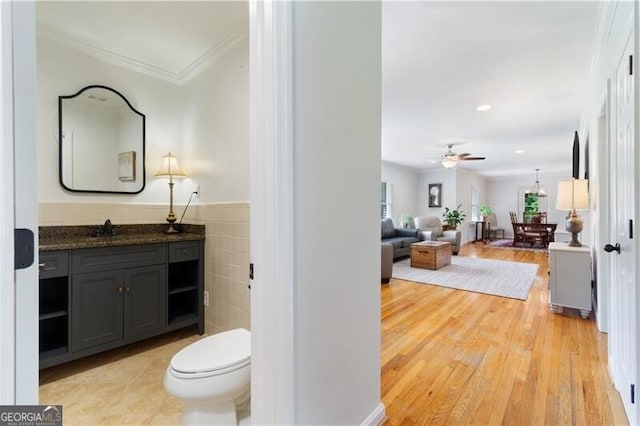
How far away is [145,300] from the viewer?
2.29 metres

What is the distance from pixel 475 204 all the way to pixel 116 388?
10.7 metres

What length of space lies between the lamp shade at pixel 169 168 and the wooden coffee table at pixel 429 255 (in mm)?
4215

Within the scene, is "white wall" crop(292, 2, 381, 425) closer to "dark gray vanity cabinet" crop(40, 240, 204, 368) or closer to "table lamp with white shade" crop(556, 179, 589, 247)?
"dark gray vanity cabinet" crop(40, 240, 204, 368)

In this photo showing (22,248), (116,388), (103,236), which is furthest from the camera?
(103,236)

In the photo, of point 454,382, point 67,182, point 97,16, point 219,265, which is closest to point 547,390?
point 454,382

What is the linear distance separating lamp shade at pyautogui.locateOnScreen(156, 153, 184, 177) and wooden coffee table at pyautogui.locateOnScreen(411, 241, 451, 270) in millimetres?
4215

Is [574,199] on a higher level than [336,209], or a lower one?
higher

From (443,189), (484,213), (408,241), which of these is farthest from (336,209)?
(484,213)

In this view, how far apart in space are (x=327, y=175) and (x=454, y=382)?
162cm

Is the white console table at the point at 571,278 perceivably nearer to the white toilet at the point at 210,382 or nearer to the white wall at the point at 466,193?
the white toilet at the point at 210,382

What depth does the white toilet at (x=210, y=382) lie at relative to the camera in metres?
1.27

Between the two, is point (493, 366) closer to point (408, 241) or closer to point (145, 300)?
point (145, 300)

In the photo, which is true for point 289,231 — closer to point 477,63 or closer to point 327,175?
point 327,175

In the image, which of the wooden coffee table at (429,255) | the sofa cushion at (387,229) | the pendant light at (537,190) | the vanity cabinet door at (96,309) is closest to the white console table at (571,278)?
the wooden coffee table at (429,255)
